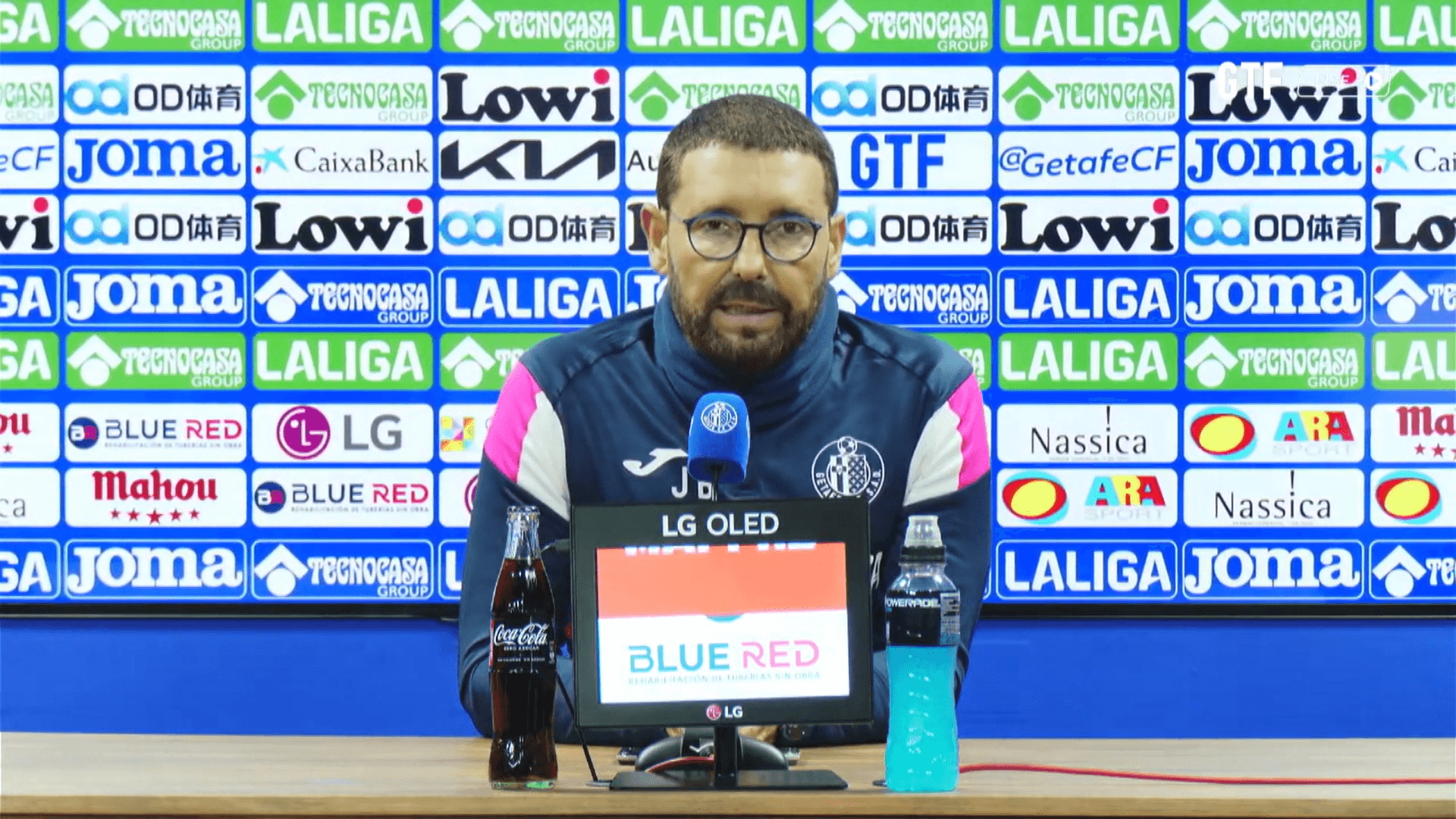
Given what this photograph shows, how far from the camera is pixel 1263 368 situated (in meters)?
2.60

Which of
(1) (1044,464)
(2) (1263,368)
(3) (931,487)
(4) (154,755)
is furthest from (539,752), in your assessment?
Answer: (2) (1263,368)

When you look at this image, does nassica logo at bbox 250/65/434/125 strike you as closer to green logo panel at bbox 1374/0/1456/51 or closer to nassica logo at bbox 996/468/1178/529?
nassica logo at bbox 996/468/1178/529

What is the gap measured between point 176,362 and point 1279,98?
2.12m

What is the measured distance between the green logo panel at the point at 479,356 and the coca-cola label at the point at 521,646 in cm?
136

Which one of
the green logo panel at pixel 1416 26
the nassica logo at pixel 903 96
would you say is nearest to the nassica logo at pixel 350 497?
the nassica logo at pixel 903 96

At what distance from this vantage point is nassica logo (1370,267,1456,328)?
2.61 m

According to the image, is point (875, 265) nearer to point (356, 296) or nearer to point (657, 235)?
point (657, 235)

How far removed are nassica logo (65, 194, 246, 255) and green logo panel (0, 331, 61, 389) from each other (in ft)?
0.59

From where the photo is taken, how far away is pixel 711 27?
103 inches

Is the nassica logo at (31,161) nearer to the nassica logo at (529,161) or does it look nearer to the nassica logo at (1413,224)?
the nassica logo at (529,161)

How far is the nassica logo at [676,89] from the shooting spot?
2617mm

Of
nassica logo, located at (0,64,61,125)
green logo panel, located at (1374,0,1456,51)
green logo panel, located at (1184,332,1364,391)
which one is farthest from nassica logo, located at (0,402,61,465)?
green logo panel, located at (1374,0,1456,51)

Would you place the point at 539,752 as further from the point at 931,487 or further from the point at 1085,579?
the point at 1085,579

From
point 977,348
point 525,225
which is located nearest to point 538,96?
point 525,225
